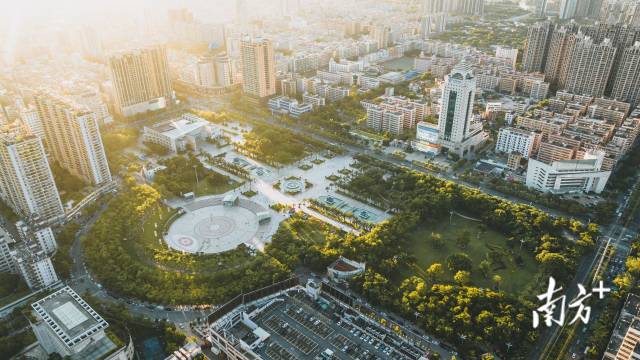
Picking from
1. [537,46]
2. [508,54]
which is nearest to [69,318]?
[537,46]

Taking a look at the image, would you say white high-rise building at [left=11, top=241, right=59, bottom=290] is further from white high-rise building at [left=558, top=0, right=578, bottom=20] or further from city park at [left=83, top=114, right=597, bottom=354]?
white high-rise building at [left=558, top=0, right=578, bottom=20]

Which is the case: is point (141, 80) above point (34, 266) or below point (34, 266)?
above

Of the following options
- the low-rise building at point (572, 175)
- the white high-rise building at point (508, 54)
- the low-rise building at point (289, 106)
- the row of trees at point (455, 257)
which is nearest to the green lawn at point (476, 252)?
the row of trees at point (455, 257)

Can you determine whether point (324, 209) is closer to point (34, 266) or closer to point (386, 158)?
point (386, 158)

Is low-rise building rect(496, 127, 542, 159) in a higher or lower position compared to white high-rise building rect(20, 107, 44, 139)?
lower

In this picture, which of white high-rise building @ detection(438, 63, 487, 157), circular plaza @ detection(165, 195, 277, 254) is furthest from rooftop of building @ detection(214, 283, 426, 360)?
white high-rise building @ detection(438, 63, 487, 157)

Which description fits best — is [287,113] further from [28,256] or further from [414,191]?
[28,256]

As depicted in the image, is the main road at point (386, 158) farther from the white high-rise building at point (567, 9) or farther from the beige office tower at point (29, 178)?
the white high-rise building at point (567, 9)

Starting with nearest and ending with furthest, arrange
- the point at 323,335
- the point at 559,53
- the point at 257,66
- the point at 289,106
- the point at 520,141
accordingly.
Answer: the point at 323,335 < the point at 520,141 < the point at 289,106 < the point at 257,66 < the point at 559,53
